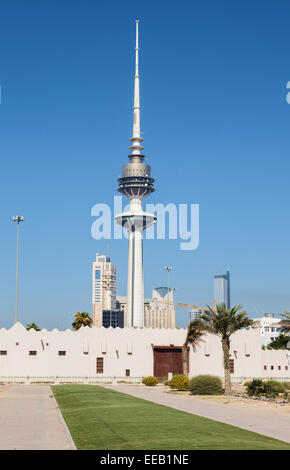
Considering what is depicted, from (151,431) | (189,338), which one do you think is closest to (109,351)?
(189,338)

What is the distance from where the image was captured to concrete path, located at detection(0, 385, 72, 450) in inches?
711

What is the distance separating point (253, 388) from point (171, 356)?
2805cm

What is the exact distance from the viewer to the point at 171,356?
69062 millimetres

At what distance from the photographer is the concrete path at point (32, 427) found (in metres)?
18.1

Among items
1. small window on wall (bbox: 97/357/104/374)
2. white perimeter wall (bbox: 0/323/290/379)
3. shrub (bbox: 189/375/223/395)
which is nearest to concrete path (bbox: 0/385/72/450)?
shrub (bbox: 189/375/223/395)

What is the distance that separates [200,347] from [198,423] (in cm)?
4601

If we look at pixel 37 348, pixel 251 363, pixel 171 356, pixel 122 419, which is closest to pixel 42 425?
pixel 122 419

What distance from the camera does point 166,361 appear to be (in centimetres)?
6881

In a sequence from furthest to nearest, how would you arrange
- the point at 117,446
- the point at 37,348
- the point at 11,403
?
the point at 37,348, the point at 11,403, the point at 117,446

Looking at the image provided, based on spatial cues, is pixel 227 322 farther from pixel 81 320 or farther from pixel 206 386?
pixel 81 320
